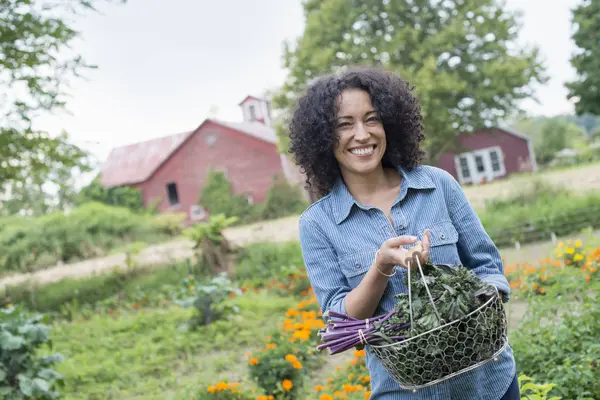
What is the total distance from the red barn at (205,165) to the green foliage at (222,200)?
1.32 feet

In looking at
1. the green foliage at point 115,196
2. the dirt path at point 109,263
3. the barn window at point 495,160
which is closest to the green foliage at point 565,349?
the dirt path at point 109,263

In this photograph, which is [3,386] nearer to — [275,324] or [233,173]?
[275,324]

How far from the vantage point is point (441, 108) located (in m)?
23.7

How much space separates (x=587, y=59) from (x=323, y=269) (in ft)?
97.7

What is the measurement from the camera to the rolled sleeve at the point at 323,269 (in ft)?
5.75

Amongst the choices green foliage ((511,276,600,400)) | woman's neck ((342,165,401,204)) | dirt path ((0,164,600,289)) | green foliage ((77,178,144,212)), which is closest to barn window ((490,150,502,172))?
dirt path ((0,164,600,289))

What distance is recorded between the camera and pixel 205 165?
29.6m

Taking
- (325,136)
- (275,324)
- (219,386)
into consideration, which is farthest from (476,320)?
(275,324)

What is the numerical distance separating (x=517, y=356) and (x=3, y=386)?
155 inches

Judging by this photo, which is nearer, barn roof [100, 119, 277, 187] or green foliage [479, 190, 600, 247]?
green foliage [479, 190, 600, 247]

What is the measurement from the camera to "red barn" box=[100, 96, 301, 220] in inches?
1130

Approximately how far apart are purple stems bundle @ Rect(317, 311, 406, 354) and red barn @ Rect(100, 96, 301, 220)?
26.7 m

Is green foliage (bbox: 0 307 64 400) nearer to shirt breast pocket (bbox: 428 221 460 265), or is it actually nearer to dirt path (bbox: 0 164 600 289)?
shirt breast pocket (bbox: 428 221 460 265)

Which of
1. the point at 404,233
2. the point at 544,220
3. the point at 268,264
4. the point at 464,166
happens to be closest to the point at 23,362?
the point at 404,233
